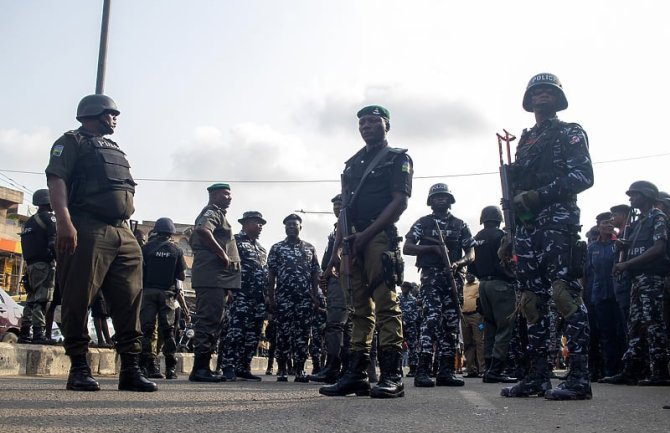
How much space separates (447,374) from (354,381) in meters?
2.32

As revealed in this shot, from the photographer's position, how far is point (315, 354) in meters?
11.1

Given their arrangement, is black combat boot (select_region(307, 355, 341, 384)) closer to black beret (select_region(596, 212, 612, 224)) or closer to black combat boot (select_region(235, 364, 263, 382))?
black combat boot (select_region(235, 364, 263, 382))

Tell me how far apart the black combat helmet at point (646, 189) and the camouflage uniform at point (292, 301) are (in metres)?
3.96

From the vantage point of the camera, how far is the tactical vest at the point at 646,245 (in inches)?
293

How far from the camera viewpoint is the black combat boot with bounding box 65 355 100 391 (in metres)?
5.29

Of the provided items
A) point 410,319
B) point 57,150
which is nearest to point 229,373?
point 57,150

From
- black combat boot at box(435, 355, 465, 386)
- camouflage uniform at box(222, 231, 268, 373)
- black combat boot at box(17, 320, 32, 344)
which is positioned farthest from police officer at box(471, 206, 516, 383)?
black combat boot at box(17, 320, 32, 344)

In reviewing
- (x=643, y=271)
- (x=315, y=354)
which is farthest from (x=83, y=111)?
(x=315, y=354)

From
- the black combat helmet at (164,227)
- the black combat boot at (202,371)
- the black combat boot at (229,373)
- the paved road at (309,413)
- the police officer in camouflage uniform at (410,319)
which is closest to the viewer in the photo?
the paved road at (309,413)

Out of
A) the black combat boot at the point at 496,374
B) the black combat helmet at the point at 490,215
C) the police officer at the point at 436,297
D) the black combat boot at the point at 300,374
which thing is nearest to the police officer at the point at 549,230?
the police officer at the point at 436,297

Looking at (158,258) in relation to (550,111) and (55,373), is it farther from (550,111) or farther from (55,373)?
(550,111)

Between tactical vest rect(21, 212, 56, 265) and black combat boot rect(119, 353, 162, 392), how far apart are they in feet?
12.6

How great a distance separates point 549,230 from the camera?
5.25 meters

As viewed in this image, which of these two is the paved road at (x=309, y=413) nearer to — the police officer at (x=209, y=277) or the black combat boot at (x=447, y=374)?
the black combat boot at (x=447, y=374)
